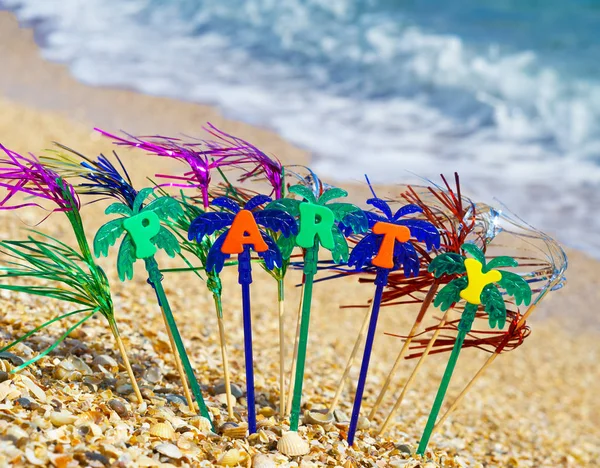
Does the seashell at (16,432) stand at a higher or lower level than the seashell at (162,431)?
lower

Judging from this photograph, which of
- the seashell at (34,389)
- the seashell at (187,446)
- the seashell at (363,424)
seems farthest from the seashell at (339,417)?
the seashell at (34,389)

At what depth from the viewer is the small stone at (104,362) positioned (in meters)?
2.47

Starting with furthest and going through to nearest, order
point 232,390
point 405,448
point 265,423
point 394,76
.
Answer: point 394,76 < point 232,390 < point 405,448 < point 265,423

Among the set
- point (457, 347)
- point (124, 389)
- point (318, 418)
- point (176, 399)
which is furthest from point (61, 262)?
point (457, 347)

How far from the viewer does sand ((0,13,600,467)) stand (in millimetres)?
1969

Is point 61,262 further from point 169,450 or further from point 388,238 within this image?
point 388,238

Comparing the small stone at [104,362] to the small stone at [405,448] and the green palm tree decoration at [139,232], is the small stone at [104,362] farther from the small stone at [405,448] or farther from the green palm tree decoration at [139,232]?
the small stone at [405,448]

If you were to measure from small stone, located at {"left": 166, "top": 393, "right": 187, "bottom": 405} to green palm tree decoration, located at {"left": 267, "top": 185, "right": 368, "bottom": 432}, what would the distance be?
17.7 inches

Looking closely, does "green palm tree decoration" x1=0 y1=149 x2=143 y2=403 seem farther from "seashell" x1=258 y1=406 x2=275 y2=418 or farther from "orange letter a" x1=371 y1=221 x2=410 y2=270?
"orange letter a" x1=371 y1=221 x2=410 y2=270

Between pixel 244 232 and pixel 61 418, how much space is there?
0.72 m

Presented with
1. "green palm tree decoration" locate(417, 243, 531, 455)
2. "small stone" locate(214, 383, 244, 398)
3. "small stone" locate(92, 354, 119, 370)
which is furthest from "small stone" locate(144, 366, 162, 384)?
"green palm tree decoration" locate(417, 243, 531, 455)

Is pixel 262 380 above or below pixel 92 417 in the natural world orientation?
above

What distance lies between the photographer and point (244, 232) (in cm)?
195

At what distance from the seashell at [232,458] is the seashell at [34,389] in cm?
55
